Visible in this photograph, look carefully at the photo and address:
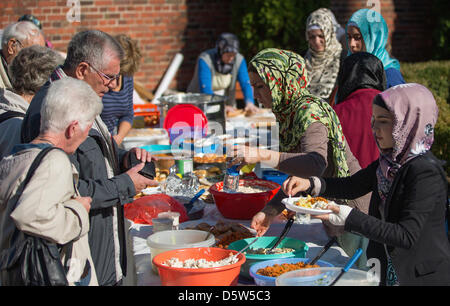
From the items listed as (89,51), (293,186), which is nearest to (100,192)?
(89,51)

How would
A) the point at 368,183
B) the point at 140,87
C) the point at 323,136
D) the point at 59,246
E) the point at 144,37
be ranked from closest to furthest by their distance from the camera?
the point at 59,246
the point at 368,183
the point at 323,136
the point at 140,87
the point at 144,37

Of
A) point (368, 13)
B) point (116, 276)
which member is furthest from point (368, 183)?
point (368, 13)

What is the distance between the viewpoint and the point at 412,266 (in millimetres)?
1922

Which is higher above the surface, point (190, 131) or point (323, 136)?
point (323, 136)

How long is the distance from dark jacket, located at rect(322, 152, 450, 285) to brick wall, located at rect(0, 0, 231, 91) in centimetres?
634

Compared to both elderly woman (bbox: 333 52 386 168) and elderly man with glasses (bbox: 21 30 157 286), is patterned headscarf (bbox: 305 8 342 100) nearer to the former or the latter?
elderly woman (bbox: 333 52 386 168)

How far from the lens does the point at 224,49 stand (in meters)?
5.79

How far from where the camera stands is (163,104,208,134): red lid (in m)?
4.23

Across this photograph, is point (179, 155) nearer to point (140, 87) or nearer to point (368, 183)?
point (368, 183)

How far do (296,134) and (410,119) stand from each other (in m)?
0.72

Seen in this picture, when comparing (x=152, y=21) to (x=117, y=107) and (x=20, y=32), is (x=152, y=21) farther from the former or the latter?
(x=20, y=32)

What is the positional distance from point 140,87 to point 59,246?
582 cm

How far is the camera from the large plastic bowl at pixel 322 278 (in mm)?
1797
